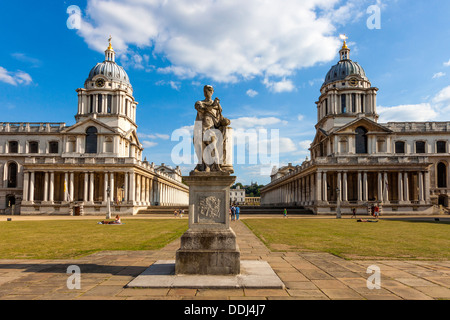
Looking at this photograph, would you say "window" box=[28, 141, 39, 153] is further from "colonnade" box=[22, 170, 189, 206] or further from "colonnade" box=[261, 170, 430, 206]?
"colonnade" box=[261, 170, 430, 206]

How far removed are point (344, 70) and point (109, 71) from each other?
48.4 m

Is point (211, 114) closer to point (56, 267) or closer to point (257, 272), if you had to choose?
point (257, 272)

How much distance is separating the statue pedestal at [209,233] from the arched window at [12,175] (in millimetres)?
69779

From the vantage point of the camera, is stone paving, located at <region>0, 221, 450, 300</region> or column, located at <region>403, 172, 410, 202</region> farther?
column, located at <region>403, 172, 410, 202</region>

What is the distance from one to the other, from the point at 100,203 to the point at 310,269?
5249 cm

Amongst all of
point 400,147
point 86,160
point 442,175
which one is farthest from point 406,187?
point 86,160

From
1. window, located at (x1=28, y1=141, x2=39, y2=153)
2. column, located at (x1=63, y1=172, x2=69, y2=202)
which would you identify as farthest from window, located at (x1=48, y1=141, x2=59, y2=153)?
column, located at (x1=63, y1=172, x2=69, y2=202)

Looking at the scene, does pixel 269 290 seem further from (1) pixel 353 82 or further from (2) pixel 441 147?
(2) pixel 441 147

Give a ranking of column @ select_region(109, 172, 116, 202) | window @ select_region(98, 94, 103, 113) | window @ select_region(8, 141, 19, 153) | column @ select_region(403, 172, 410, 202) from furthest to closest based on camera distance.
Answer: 1. window @ select_region(8, 141, 19, 153)
2. window @ select_region(98, 94, 103, 113)
3. column @ select_region(109, 172, 116, 202)
4. column @ select_region(403, 172, 410, 202)

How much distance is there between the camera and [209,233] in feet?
26.7

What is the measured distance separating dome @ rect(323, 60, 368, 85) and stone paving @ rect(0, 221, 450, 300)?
64591 millimetres

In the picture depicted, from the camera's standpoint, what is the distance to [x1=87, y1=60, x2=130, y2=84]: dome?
224 ft
